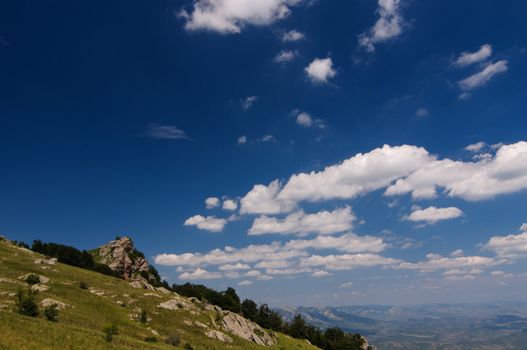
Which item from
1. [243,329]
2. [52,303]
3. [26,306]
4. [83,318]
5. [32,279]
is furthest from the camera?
[243,329]

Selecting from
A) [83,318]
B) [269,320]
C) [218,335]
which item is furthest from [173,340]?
[269,320]

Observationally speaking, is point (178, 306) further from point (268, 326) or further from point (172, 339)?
point (268, 326)

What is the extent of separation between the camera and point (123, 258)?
14188cm

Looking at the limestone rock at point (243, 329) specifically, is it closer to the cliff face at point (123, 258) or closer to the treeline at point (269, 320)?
the treeline at point (269, 320)

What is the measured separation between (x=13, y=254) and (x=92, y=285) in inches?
1004

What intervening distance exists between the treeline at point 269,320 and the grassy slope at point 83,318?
186 feet

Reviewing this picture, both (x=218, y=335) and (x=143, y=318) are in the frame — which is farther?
(x=218, y=335)

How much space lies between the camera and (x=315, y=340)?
154 m

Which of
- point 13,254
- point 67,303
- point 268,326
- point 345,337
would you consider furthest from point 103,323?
point 345,337

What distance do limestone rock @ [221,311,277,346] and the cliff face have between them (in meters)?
61.2

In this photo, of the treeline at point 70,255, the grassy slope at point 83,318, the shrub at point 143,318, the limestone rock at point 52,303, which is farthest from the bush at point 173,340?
the treeline at point 70,255

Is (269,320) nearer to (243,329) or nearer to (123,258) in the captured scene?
(123,258)

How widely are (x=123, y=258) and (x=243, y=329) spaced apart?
235 ft

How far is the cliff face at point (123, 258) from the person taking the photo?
138 metres
